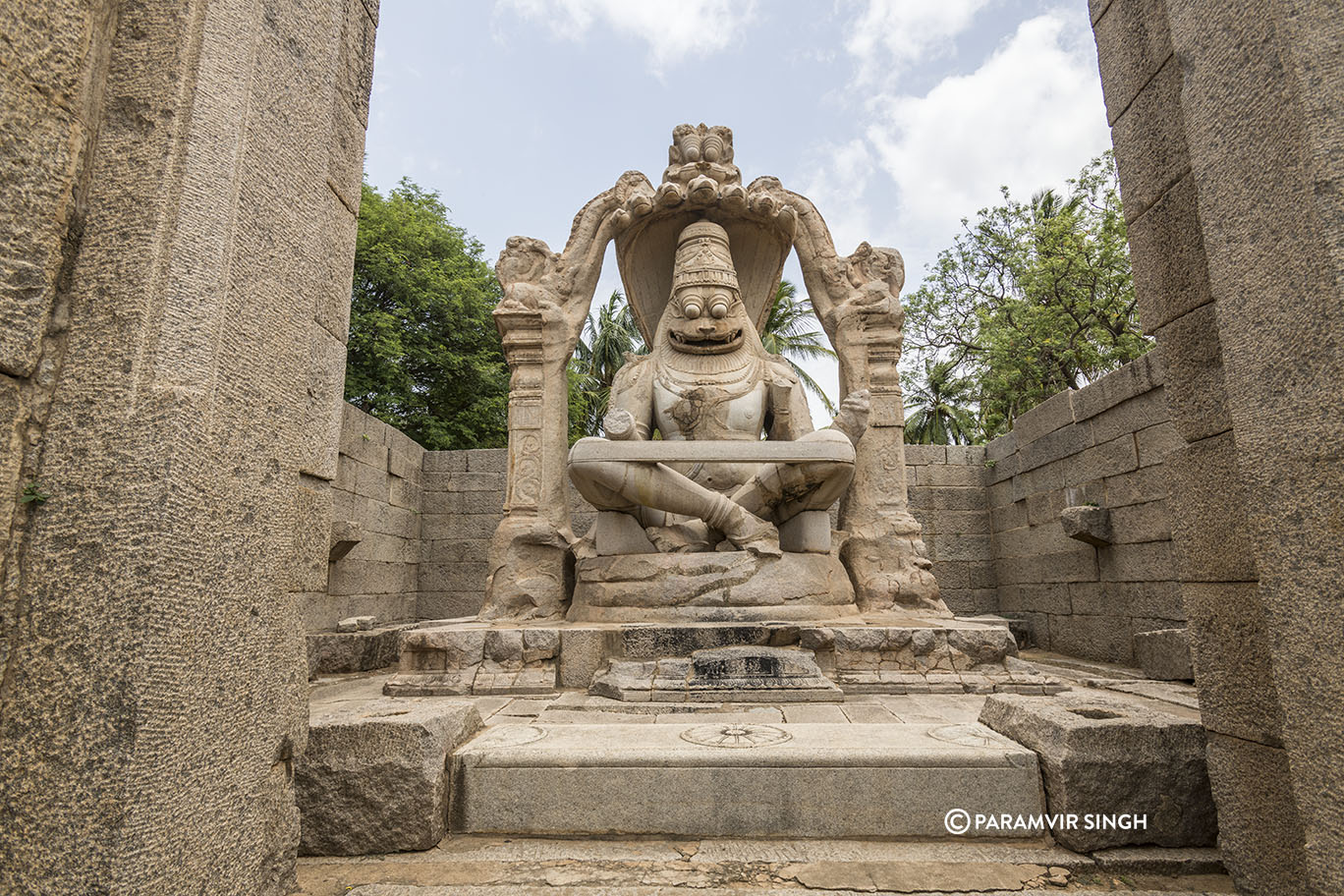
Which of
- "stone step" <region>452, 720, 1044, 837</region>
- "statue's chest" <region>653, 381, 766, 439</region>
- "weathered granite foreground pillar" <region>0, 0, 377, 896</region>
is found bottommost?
"stone step" <region>452, 720, 1044, 837</region>

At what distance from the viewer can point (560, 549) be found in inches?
201

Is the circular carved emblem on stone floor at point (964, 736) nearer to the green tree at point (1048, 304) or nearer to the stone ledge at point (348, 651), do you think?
the stone ledge at point (348, 651)

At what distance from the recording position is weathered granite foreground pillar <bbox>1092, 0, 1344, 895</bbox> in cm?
158

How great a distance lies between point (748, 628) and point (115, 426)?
3082mm

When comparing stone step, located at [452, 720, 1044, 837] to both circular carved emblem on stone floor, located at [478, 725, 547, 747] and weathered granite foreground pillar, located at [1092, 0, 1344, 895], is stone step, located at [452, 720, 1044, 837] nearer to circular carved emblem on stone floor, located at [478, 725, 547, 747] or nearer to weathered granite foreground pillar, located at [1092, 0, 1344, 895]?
circular carved emblem on stone floor, located at [478, 725, 547, 747]

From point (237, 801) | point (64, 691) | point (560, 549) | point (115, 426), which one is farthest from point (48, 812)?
point (560, 549)

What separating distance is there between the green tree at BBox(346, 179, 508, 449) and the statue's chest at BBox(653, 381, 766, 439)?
12.1 meters

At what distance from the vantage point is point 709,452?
4.37 metres

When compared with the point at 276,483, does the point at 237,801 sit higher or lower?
lower

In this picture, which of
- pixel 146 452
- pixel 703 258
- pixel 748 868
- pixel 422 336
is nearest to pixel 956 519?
pixel 703 258

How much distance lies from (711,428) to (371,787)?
11.7 feet

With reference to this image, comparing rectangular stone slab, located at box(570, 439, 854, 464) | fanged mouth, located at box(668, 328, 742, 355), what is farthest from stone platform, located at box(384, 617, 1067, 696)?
fanged mouth, located at box(668, 328, 742, 355)

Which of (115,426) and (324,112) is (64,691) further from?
(324,112)

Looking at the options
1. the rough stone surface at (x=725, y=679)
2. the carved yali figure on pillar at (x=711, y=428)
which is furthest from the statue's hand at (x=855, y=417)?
the rough stone surface at (x=725, y=679)
